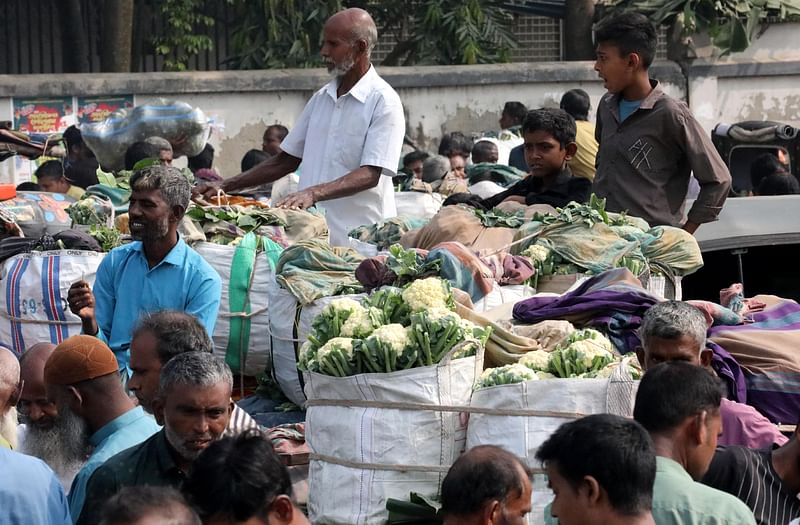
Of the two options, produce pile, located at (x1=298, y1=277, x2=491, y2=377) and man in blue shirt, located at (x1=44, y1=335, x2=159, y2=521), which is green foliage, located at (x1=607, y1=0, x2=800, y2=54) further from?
man in blue shirt, located at (x1=44, y1=335, x2=159, y2=521)

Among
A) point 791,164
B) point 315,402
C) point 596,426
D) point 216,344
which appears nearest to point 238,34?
point 791,164

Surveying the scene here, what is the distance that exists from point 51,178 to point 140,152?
173 cm

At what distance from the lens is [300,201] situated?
704 cm

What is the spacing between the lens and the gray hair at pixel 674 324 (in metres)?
4.86

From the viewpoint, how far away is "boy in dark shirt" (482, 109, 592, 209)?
22.1 ft

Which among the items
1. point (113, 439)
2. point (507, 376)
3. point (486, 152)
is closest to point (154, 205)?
point (113, 439)

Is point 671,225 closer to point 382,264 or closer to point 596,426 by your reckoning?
point 382,264

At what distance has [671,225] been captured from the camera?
22.8ft

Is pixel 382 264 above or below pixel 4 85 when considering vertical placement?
below

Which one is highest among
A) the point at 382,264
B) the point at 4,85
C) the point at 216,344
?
the point at 4,85

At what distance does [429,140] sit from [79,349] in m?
11.3

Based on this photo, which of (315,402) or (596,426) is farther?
(315,402)

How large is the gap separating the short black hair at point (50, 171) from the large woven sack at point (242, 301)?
447 centimetres

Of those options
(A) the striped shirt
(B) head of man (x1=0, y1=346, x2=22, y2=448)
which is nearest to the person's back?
(A) the striped shirt
